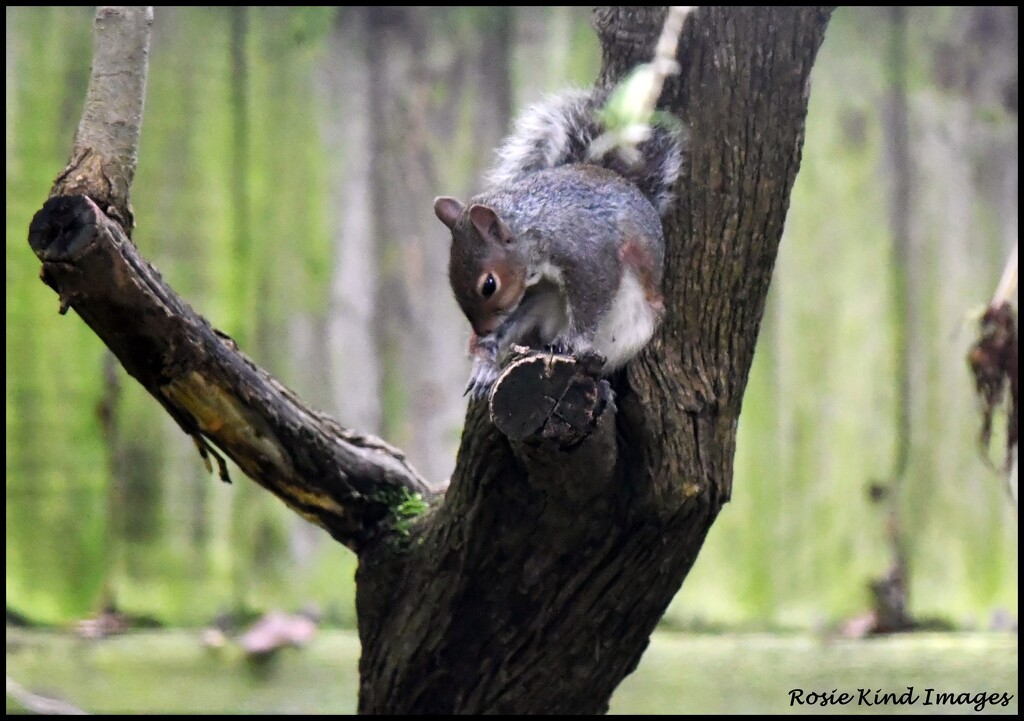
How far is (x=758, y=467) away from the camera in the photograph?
195 cm

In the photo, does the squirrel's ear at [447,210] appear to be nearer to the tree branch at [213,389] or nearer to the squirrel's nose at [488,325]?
the squirrel's nose at [488,325]

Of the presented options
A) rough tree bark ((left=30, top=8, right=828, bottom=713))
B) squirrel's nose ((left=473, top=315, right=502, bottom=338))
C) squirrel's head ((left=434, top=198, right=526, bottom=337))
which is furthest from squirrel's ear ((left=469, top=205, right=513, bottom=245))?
rough tree bark ((left=30, top=8, right=828, bottom=713))

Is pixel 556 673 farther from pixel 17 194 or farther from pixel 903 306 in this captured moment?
pixel 17 194

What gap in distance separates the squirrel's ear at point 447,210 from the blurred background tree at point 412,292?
16.9 inches

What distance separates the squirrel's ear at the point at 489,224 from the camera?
150cm

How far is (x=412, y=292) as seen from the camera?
1.98 m

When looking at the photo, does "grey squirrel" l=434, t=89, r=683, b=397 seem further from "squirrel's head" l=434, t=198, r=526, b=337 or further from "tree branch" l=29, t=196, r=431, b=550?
"tree branch" l=29, t=196, r=431, b=550

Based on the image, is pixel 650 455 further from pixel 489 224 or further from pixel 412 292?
pixel 412 292

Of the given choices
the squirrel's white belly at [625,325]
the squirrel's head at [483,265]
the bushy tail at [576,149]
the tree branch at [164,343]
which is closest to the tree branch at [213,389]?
the tree branch at [164,343]

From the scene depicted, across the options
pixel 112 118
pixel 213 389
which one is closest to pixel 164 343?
pixel 213 389

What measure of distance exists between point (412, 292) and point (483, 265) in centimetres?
50

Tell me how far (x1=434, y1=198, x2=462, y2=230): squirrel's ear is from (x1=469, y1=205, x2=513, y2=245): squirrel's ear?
49mm

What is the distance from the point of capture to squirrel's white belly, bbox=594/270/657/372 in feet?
4.50

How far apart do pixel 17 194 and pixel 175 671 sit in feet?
2.93
